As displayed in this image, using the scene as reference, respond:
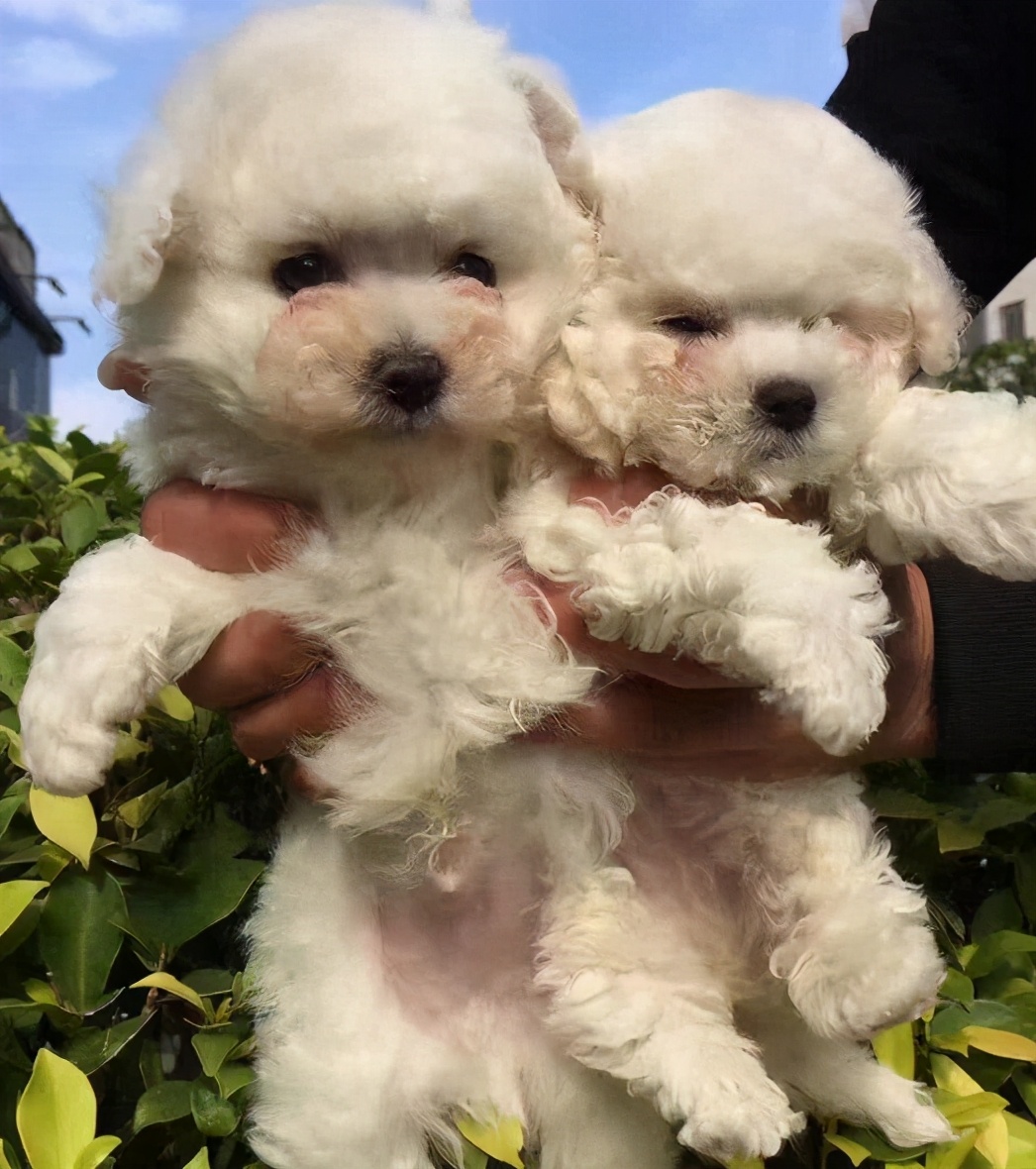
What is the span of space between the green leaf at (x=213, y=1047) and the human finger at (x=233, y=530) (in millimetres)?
569

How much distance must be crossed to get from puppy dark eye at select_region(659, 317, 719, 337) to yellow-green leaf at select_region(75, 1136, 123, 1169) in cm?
109

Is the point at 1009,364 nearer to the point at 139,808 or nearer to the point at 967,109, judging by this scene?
the point at 967,109

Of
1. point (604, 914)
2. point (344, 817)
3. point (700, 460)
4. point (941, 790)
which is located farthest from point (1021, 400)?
point (344, 817)

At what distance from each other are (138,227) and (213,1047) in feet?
3.10

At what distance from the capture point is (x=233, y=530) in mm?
1160

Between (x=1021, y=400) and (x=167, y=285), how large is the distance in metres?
1.05

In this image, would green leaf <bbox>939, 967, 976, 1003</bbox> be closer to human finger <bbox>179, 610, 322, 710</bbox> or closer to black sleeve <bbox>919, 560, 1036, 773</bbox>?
black sleeve <bbox>919, 560, 1036, 773</bbox>

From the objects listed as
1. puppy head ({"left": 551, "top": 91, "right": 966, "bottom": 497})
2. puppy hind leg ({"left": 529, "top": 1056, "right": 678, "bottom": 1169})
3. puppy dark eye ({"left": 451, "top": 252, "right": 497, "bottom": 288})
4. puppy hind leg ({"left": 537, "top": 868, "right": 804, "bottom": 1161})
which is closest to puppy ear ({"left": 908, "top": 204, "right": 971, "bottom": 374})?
puppy head ({"left": 551, "top": 91, "right": 966, "bottom": 497})

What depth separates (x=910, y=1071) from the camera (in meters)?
1.17

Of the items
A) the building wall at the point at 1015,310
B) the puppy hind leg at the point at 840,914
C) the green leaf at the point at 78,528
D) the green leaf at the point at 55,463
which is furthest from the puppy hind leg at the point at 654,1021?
the building wall at the point at 1015,310

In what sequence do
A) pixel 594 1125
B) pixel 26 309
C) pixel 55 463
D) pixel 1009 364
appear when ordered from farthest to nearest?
pixel 1009 364 → pixel 26 309 → pixel 55 463 → pixel 594 1125

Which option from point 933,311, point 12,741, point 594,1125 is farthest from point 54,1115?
Answer: point 933,311

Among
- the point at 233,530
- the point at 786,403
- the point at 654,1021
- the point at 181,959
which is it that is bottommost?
the point at 181,959

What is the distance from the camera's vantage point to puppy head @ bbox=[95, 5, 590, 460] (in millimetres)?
984
